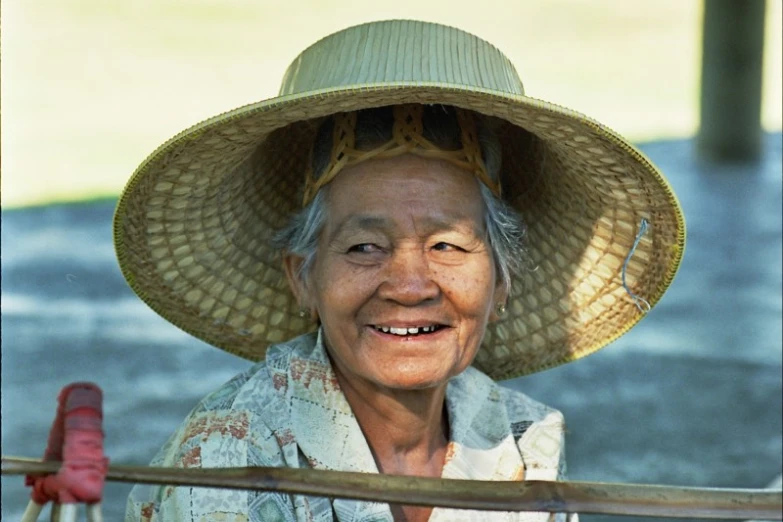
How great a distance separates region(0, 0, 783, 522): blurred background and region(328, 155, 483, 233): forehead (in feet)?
6.02

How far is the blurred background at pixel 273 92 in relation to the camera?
4.31 metres

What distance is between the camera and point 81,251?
19.6ft

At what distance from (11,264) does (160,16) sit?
678cm

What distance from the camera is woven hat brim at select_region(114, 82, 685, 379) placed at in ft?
6.74

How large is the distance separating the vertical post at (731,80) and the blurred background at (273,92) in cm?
1

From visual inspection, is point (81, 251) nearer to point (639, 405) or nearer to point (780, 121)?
point (639, 405)

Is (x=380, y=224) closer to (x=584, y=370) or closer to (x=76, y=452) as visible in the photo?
(x=76, y=452)

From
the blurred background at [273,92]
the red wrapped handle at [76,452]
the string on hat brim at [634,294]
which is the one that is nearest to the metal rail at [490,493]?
the red wrapped handle at [76,452]

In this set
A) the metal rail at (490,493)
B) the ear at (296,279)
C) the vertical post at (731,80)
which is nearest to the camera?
the metal rail at (490,493)

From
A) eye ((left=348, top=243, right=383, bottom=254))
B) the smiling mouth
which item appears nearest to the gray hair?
eye ((left=348, top=243, right=383, bottom=254))

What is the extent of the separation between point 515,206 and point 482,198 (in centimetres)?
33

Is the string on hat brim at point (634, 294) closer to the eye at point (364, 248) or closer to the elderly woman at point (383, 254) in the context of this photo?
the elderly woman at point (383, 254)

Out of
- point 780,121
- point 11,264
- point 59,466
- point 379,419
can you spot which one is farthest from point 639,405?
point 780,121

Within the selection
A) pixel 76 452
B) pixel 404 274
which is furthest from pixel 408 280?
pixel 76 452
